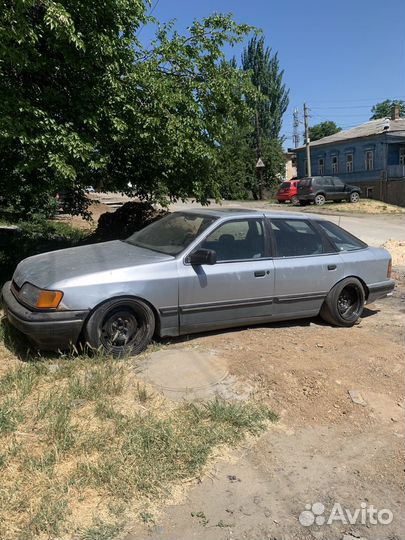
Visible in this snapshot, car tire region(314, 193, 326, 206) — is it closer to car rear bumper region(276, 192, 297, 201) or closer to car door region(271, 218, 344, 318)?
car rear bumper region(276, 192, 297, 201)

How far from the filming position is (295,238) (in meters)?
5.85

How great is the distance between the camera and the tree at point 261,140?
41062 millimetres

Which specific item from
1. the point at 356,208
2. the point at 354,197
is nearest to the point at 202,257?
the point at 356,208

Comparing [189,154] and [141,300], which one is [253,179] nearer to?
[189,154]

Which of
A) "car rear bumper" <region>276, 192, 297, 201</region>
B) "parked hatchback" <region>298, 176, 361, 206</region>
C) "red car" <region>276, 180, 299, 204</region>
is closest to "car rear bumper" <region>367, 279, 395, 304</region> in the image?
"parked hatchback" <region>298, 176, 361, 206</region>

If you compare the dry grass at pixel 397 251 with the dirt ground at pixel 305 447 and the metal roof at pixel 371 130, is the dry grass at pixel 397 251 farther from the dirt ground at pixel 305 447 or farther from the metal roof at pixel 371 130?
the metal roof at pixel 371 130

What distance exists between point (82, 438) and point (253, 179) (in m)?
40.0

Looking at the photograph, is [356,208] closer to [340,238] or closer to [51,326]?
[340,238]

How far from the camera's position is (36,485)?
9.23 feet

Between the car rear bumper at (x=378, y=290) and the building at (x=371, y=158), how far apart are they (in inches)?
1146

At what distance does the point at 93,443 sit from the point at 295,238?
3499 mm

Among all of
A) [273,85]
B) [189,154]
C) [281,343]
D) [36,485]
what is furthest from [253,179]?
[36,485]

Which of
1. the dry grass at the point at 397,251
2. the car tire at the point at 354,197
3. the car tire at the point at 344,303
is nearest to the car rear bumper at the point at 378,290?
the car tire at the point at 344,303

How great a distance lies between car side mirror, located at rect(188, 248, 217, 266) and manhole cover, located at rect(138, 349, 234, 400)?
34.5 inches
